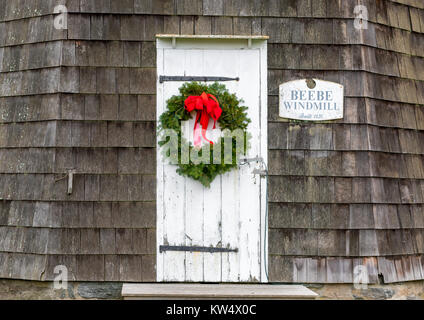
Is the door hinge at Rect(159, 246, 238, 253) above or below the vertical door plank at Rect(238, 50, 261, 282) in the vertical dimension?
below

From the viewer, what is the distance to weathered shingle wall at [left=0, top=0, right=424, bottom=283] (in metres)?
5.12

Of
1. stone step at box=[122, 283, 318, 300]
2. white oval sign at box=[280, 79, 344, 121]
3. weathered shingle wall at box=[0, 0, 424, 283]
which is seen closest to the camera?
stone step at box=[122, 283, 318, 300]

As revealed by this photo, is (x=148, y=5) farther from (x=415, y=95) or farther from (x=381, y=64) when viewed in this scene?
(x=415, y=95)

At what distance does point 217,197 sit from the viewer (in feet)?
17.0

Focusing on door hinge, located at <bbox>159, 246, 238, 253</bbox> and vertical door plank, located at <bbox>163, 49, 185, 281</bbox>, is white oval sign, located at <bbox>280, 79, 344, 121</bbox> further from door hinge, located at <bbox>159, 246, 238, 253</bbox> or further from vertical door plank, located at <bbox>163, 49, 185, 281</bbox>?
door hinge, located at <bbox>159, 246, 238, 253</bbox>

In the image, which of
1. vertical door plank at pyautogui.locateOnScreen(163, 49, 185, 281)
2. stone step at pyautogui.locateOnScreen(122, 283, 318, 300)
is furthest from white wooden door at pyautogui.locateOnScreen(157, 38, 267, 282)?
stone step at pyautogui.locateOnScreen(122, 283, 318, 300)

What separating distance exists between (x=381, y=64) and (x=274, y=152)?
4.19 ft

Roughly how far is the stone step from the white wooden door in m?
0.18

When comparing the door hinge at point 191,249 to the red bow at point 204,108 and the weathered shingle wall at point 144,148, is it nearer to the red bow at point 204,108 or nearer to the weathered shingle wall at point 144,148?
the weathered shingle wall at point 144,148

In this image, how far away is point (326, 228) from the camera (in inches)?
204

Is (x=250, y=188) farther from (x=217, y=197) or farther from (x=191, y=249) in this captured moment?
(x=191, y=249)

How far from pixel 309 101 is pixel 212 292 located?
6.03ft

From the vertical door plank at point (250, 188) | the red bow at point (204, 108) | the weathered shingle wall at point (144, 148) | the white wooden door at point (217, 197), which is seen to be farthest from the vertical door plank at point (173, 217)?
the vertical door plank at point (250, 188)
